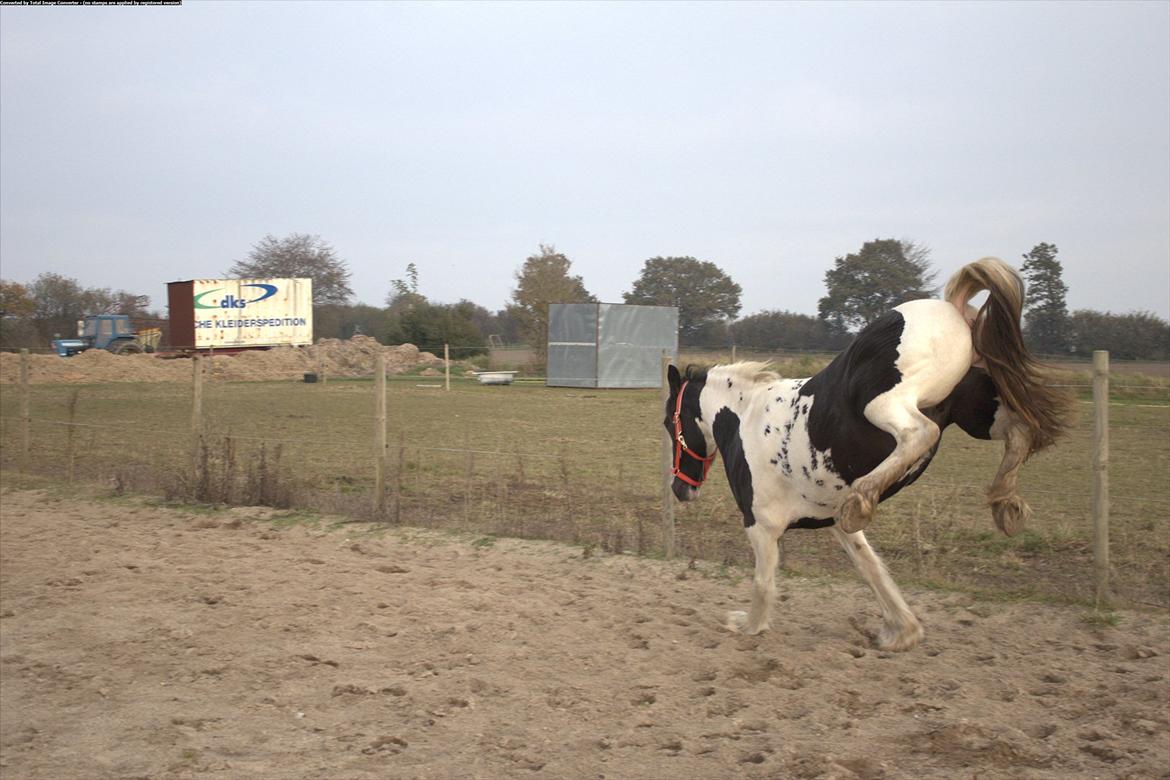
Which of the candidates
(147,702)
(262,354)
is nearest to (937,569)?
(147,702)

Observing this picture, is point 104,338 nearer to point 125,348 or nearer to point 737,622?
Answer: point 125,348

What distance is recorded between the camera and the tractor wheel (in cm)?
3678

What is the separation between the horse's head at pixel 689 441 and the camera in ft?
18.6

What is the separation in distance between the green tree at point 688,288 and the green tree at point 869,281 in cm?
2244

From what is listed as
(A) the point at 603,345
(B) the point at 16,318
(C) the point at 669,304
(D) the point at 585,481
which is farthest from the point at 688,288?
(D) the point at 585,481

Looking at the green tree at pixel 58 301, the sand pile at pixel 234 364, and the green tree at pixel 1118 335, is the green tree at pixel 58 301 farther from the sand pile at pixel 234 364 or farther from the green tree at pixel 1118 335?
the green tree at pixel 1118 335

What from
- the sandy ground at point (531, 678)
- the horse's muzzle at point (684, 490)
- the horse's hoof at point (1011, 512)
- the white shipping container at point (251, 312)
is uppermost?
the white shipping container at point (251, 312)

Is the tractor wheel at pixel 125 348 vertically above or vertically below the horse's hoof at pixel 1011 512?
above

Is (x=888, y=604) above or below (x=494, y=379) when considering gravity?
below

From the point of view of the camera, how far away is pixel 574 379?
1157 inches

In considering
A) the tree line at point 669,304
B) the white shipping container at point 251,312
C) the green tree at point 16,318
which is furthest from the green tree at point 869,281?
the green tree at point 16,318

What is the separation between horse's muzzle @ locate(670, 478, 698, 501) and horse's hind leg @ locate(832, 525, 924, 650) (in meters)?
1.05

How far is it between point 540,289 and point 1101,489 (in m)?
38.5

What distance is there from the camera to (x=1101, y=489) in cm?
582
